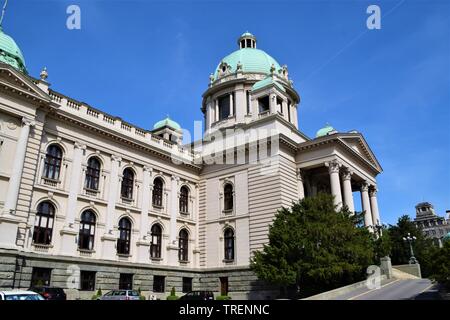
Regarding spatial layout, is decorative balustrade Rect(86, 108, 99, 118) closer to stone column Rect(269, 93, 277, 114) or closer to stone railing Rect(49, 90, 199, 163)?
stone railing Rect(49, 90, 199, 163)

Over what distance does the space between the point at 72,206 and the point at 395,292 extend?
2473 centimetres

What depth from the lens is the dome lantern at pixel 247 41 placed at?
199ft

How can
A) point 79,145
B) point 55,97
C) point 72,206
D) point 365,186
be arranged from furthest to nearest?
point 365,186, point 79,145, point 55,97, point 72,206

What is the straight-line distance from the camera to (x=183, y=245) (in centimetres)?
4050

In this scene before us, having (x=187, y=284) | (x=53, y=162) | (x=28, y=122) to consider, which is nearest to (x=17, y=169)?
(x=28, y=122)

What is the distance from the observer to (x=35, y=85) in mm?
28938

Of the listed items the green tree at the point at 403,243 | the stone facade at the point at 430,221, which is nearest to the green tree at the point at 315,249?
the green tree at the point at 403,243

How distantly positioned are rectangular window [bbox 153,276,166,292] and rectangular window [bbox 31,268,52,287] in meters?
10.1

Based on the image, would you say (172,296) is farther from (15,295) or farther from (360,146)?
(360,146)

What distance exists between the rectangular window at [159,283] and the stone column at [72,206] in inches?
341
